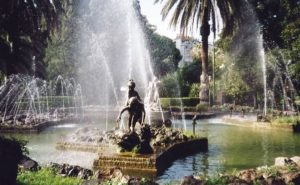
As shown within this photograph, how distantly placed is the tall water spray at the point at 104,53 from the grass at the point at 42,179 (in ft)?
127

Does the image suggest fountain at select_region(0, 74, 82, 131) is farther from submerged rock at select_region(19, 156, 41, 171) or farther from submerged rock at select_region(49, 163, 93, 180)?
submerged rock at select_region(49, 163, 93, 180)

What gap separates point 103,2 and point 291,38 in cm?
2377

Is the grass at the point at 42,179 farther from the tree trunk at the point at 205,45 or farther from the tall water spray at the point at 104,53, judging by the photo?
the tall water spray at the point at 104,53

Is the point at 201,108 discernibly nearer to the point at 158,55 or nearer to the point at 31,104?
the point at 31,104

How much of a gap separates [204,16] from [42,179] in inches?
1132

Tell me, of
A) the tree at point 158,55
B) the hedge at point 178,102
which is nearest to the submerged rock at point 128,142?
the hedge at point 178,102

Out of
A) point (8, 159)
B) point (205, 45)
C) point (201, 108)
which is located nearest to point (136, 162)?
point (8, 159)

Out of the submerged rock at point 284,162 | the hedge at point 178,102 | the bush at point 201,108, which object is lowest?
the submerged rock at point 284,162

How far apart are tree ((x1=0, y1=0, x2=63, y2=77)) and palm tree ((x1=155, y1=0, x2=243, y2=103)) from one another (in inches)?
418

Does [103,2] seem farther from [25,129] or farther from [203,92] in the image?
[25,129]

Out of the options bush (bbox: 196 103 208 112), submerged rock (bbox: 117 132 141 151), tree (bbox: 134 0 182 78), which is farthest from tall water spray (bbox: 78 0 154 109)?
submerged rock (bbox: 117 132 141 151)

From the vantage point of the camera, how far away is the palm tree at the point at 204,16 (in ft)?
118

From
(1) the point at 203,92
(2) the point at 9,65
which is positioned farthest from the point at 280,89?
(2) the point at 9,65

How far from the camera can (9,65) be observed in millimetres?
31609
